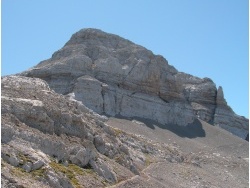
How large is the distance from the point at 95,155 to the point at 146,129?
54.1m

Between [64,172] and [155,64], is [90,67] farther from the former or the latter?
[64,172]

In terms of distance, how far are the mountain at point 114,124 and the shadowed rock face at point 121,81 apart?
0.84ft

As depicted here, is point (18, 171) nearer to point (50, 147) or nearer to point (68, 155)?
point (50, 147)

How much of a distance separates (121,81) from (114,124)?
20594 millimetres

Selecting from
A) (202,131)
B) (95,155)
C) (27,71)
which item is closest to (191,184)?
(95,155)

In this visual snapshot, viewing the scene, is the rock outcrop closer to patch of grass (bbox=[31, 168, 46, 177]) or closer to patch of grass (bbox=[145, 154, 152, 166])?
patch of grass (bbox=[31, 168, 46, 177])

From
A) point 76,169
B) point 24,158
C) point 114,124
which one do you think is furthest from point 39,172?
point 114,124

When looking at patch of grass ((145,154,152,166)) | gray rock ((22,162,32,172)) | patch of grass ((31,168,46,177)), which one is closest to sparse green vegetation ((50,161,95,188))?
patch of grass ((31,168,46,177))

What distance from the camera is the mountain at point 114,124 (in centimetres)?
3391

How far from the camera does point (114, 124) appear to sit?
89562 millimetres

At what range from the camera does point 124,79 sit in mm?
108438

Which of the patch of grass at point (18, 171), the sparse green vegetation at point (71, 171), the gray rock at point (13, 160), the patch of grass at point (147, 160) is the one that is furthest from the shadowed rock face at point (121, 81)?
the patch of grass at point (18, 171)

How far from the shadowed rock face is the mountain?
0.84 ft

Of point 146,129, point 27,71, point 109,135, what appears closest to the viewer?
point 109,135
